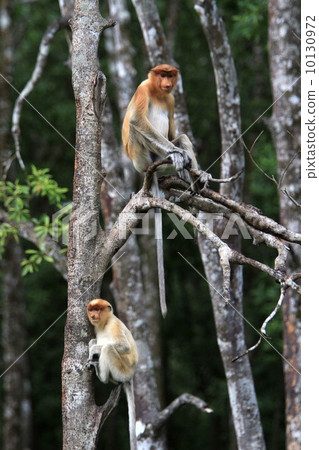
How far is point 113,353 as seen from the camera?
4.86 m

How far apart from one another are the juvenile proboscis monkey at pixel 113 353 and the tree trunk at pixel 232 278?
1.44m

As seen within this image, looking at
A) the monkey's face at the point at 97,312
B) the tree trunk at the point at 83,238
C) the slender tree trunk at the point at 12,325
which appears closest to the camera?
the tree trunk at the point at 83,238

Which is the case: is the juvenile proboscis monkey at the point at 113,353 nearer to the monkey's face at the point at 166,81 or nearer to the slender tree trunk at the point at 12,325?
the monkey's face at the point at 166,81

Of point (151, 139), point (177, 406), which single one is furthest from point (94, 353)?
point (177, 406)

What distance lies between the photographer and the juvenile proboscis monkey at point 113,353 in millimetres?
4613

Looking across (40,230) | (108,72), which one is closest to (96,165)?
(40,230)

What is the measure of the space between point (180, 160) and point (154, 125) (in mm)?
1006

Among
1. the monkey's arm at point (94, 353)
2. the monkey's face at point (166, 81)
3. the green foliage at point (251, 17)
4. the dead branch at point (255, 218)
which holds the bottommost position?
the monkey's arm at point (94, 353)

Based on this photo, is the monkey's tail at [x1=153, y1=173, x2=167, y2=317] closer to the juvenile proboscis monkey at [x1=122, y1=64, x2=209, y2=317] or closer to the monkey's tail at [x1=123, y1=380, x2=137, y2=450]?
the juvenile proboscis monkey at [x1=122, y1=64, x2=209, y2=317]

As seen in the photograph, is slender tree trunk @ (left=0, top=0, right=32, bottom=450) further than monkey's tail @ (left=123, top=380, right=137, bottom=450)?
Yes

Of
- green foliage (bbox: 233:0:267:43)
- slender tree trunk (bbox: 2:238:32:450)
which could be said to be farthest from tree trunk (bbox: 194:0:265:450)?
slender tree trunk (bbox: 2:238:32:450)

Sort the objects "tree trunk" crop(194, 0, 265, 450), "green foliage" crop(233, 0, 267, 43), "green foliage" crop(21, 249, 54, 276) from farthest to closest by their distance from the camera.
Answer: "green foliage" crop(233, 0, 267, 43) < "tree trunk" crop(194, 0, 265, 450) < "green foliage" crop(21, 249, 54, 276)

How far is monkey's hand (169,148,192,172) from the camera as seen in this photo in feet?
14.8

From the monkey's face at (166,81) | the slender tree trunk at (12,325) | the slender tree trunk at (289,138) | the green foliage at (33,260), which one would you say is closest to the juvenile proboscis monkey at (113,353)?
the green foliage at (33,260)
